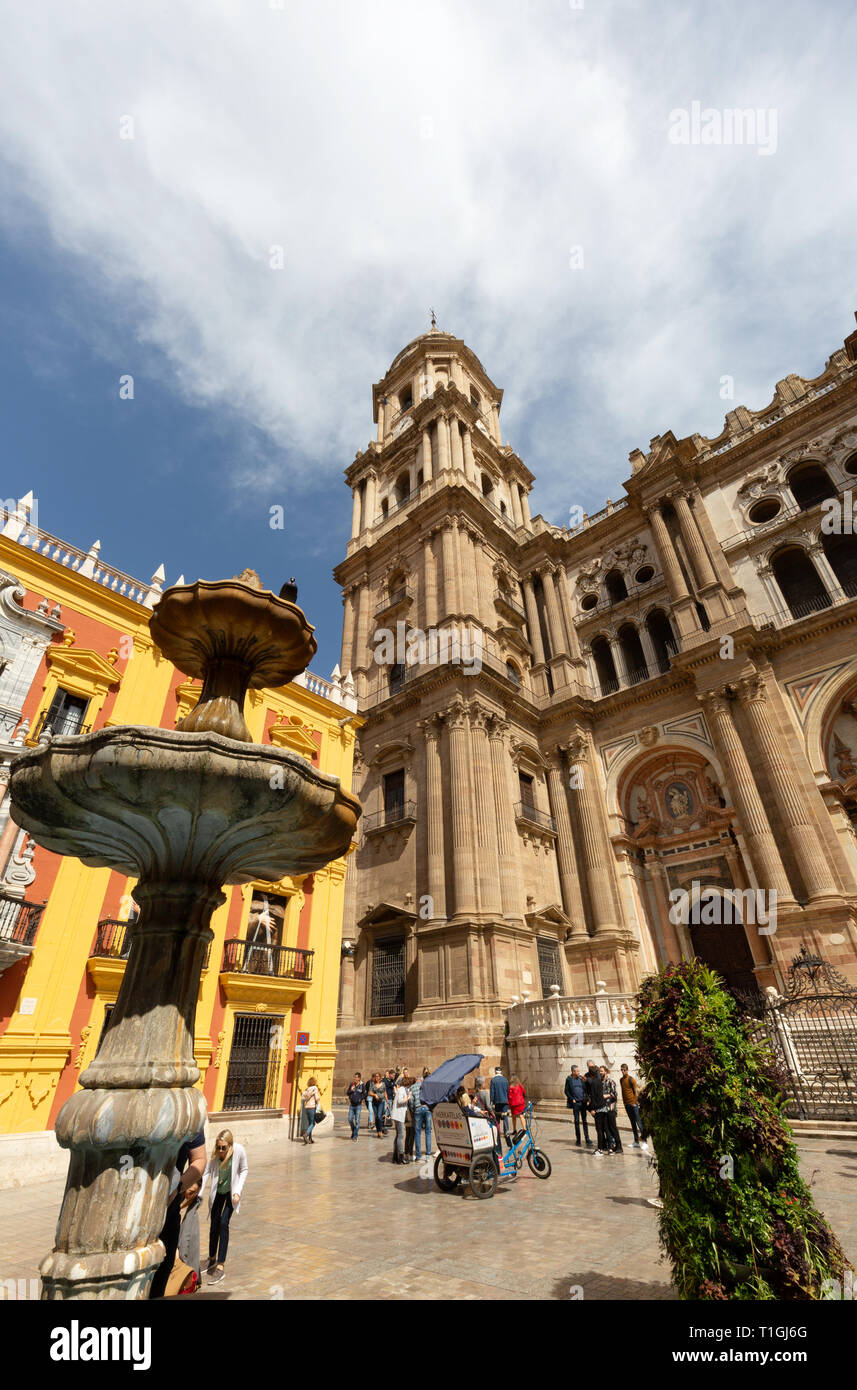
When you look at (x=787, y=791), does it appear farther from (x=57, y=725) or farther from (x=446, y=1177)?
(x=57, y=725)

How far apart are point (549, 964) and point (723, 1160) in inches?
730

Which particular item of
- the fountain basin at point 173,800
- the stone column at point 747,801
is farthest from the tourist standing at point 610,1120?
the stone column at point 747,801

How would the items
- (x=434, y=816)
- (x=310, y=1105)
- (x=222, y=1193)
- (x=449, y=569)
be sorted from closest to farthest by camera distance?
(x=222, y=1193) < (x=310, y=1105) < (x=434, y=816) < (x=449, y=569)

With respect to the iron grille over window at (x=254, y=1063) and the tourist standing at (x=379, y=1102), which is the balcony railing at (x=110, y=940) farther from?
the tourist standing at (x=379, y=1102)

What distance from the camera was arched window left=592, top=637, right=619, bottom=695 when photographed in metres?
27.3

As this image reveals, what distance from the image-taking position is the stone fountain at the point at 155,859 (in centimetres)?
396

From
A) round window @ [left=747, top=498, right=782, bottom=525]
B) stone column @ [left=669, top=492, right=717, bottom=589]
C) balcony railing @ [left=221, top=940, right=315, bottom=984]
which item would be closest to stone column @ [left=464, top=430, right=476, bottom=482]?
stone column @ [left=669, top=492, right=717, bottom=589]

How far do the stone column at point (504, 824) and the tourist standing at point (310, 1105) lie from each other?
7.54 metres

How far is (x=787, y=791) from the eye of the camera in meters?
19.3

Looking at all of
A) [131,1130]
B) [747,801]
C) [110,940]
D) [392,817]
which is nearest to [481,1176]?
[131,1130]

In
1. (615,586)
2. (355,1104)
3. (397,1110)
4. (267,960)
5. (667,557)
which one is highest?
(615,586)
